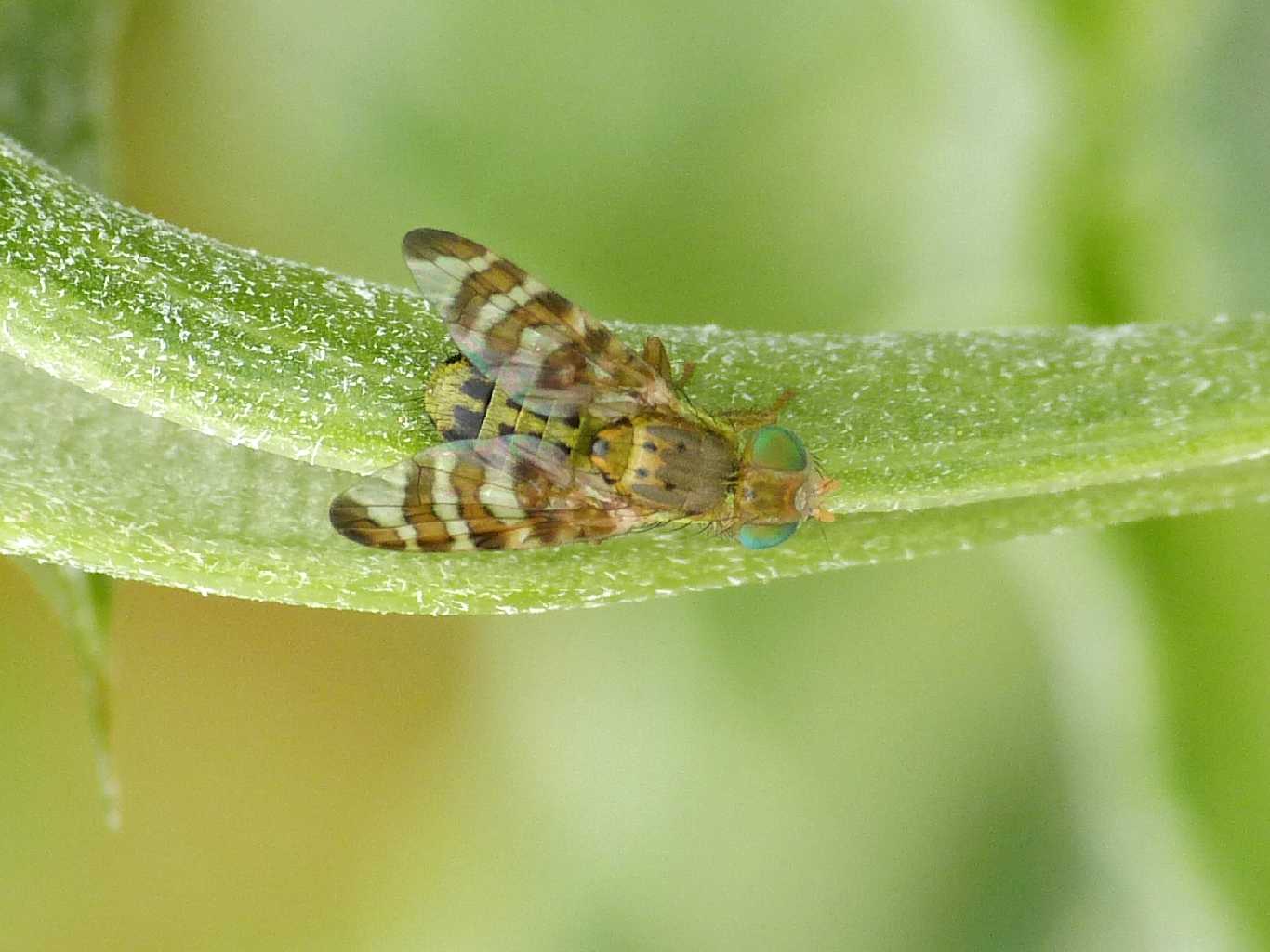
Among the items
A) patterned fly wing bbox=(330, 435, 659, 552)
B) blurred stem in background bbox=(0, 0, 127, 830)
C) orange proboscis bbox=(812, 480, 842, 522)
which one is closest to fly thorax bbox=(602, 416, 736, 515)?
patterned fly wing bbox=(330, 435, 659, 552)

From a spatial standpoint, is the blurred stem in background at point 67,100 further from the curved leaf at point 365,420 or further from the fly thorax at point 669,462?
the fly thorax at point 669,462

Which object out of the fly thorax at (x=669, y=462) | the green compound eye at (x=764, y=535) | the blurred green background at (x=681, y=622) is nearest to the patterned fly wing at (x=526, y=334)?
the fly thorax at (x=669, y=462)

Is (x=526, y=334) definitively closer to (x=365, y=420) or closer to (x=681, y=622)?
(x=365, y=420)

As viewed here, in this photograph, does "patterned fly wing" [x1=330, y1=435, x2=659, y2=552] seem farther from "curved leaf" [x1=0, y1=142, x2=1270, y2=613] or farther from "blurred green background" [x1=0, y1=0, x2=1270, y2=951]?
"blurred green background" [x1=0, y1=0, x2=1270, y2=951]

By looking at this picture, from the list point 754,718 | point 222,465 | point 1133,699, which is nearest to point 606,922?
point 754,718

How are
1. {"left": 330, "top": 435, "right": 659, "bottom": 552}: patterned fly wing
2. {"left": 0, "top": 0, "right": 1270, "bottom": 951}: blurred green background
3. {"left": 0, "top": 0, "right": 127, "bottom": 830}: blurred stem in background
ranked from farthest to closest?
1. {"left": 0, "top": 0, "right": 1270, "bottom": 951}: blurred green background
2. {"left": 0, "top": 0, "right": 127, "bottom": 830}: blurred stem in background
3. {"left": 330, "top": 435, "right": 659, "bottom": 552}: patterned fly wing

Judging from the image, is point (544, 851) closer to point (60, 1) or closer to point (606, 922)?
point (606, 922)

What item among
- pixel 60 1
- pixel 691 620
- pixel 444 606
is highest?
pixel 60 1

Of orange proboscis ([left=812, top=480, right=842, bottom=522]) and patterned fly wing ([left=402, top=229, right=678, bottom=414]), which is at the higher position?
patterned fly wing ([left=402, top=229, right=678, bottom=414])
